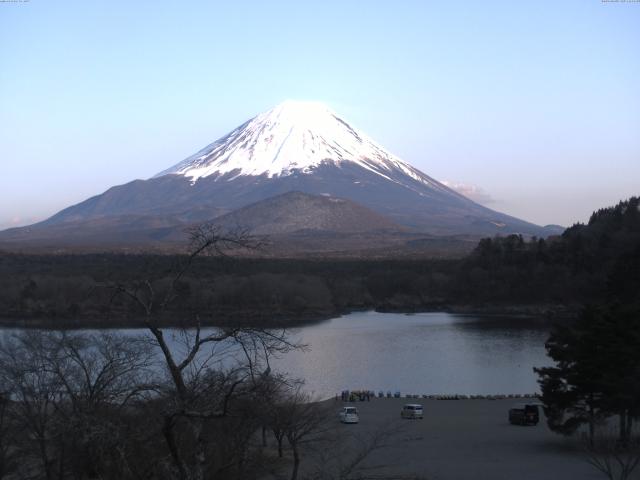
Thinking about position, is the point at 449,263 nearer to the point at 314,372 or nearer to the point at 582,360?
the point at 314,372

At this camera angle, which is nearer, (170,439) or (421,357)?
(170,439)

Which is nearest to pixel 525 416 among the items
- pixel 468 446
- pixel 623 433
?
pixel 468 446

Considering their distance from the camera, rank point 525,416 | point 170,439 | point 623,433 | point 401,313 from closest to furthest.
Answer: point 170,439, point 623,433, point 525,416, point 401,313

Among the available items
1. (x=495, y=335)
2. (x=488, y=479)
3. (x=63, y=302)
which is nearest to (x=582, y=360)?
(x=488, y=479)

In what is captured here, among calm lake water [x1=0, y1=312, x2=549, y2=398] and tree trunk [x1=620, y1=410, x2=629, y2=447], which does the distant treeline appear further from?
tree trunk [x1=620, y1=410, x2=629, y2=447]

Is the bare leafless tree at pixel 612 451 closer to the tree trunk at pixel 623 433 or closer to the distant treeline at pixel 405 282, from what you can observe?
the tree trunk at pixel 623 433

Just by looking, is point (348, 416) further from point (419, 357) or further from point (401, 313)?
point (401, 313)

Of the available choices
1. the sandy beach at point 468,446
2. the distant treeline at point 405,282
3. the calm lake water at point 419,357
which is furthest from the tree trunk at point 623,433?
the distant treeline at point 405,282

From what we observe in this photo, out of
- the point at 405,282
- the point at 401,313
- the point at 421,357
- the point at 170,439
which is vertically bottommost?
the point at 401,313

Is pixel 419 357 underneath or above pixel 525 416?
underneath
